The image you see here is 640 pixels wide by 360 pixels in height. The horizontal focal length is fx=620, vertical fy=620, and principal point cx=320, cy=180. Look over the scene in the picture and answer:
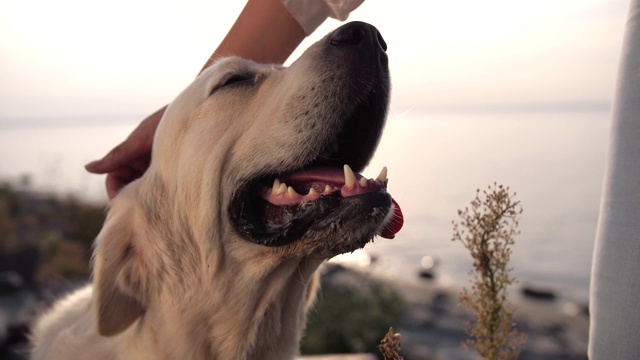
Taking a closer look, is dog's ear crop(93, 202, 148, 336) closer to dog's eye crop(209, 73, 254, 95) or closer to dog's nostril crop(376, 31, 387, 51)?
dog's eye crop(209, 73, 254, 95)

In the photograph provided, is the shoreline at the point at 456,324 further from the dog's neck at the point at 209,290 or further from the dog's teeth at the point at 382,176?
the dog's teeth at the point at 382,176

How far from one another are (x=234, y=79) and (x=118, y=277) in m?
0.94

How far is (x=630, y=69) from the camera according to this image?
209cm

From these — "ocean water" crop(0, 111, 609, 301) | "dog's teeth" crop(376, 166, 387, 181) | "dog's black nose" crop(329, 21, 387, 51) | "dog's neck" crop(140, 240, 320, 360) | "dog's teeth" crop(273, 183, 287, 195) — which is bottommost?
"ocean water" crop(0, 111, 609, 301)

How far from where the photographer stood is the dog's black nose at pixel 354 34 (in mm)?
2178

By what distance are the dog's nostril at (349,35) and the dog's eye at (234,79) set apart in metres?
0.55

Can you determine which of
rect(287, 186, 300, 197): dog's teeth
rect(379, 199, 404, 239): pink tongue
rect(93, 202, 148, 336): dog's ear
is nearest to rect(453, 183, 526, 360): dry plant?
rect(379, 199, 404, 239): pink tongue

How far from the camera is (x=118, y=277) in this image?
2.45m

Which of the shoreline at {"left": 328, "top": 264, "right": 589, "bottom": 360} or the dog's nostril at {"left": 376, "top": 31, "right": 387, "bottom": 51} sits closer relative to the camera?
the dog's nostril at {"left": 376, "top": 31, "right": 387, "bottom": 51}

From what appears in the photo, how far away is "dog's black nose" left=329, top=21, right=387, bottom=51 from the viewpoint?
2178mm

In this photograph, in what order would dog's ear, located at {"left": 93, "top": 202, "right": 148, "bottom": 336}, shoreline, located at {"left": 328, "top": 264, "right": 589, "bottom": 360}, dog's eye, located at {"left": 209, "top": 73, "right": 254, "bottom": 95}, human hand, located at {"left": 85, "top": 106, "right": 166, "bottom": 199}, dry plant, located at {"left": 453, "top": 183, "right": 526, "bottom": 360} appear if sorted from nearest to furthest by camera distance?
dry plant, located at {"left": 453, "top": 183, "right": 526, "bottom": 360} < dog's ear, located at {"left": 93, "top": 202, "right": 148, "bottom": 336} < dog's eye, located at {"left": 209, "top": 73, "right": 254, "bottom": 95} < human hand, located at {"left": 85, "top": 106, "right": 166, "bottom": 199} < shoreline, located at {"left": 328, "top": 264, "right": 589, "bottom": 360}

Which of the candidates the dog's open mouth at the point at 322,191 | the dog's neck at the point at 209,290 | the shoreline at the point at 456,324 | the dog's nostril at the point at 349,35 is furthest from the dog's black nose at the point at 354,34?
the shoreline at the point at 456,324

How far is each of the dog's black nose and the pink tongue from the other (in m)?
0.58

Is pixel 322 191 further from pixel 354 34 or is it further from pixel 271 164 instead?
pixel 354 34
